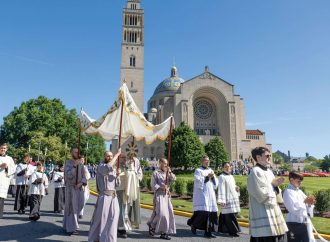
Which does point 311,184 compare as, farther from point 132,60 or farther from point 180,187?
point 132,60

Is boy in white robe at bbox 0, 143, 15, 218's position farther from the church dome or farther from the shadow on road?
the church dome

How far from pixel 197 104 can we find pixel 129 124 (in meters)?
54.1

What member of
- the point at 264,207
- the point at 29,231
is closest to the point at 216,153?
the point at 29,231

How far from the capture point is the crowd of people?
421 cm

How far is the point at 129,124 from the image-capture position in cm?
845

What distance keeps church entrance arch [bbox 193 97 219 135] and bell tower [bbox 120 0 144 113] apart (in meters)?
12.5

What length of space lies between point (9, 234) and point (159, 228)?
3.55 meters

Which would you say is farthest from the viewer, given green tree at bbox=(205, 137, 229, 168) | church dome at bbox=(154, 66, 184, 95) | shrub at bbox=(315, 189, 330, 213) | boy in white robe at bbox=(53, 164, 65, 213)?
church dome at bbox=(154, 66, 184, 95)

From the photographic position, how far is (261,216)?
164 inches

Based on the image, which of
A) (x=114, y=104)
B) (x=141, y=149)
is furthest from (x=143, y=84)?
(x=114, y=104)

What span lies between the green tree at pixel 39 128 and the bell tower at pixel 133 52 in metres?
24.3

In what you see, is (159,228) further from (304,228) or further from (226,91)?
(226,91)

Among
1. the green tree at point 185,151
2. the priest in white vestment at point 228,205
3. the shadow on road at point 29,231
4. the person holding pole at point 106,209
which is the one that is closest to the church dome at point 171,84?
the green tree at point 185,151

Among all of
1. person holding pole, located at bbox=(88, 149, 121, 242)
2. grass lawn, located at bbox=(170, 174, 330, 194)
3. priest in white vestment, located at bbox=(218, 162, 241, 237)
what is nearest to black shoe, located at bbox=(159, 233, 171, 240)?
person holding pole, located at bbox=(88, 149, 121, 242)
